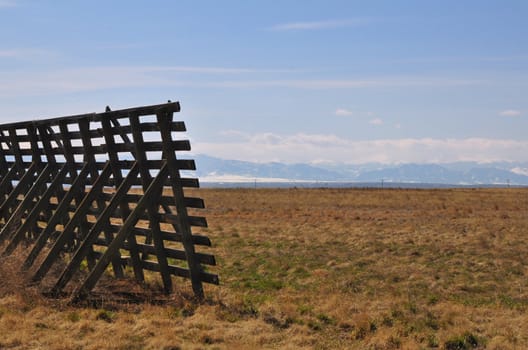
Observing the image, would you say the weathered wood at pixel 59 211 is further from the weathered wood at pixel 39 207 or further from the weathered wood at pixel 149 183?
the weathered wood at pixel 149 183

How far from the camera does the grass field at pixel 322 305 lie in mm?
8547

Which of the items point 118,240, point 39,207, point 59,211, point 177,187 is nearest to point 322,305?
point 177,187

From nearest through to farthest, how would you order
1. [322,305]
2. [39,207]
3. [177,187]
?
[177,187]
[322,305]
[39,207]

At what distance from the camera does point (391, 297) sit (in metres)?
12.4

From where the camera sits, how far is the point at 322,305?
36.2 ft

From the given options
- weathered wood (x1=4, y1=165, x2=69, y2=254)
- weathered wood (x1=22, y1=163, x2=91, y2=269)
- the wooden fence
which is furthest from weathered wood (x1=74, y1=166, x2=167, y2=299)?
weathered wood (x1=4, y1=165, x2=69, y2=254)

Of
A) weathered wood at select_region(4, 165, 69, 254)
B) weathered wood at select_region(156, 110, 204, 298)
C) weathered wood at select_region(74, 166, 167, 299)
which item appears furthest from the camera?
weathered wood at select_region(4, 165, 69, 254)

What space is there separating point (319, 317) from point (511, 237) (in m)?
14.2

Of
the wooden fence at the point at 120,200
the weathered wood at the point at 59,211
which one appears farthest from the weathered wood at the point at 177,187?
the weathered wood at the point at 59,211

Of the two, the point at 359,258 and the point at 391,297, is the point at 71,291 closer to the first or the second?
the point at 391,297

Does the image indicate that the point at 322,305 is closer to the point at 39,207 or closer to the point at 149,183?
the point at 149,183

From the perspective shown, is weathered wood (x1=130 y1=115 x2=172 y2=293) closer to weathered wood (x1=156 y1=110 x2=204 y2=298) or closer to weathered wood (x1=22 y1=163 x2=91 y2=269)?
weathered wood (x1=156 y1=110 x2=204 y2=298)

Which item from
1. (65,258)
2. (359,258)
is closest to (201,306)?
(65,258)

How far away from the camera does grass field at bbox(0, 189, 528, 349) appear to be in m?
8.55
